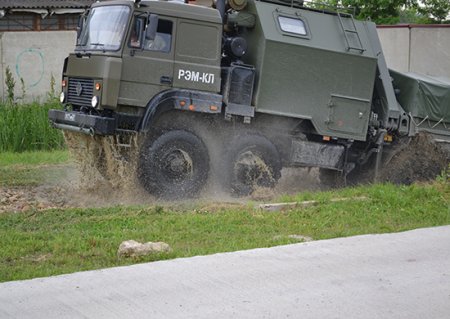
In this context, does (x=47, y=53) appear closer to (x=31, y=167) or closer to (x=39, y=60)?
(x=39, y=60)

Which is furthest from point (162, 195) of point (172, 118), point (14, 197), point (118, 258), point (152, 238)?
point (118, 258)

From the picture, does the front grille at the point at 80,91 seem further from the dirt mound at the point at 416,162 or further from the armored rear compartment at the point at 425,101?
the armored rear compartment at the point at 425,101

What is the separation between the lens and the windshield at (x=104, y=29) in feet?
38.4

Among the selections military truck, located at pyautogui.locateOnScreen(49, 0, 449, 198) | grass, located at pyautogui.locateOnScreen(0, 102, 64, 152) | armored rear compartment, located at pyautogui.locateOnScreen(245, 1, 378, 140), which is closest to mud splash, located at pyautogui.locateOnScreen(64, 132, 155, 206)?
military truck, located at pyautogui.locateOnScreen(49, 0, 449, 198)

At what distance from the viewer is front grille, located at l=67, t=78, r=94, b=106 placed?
11734mm

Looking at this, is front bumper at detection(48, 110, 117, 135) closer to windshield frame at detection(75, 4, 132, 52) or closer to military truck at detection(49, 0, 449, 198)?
military truck at detection(49, 0, 449, 198)

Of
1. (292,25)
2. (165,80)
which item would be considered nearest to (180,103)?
(165,80)

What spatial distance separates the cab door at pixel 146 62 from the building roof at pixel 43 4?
1404 cm

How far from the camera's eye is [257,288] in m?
6.86

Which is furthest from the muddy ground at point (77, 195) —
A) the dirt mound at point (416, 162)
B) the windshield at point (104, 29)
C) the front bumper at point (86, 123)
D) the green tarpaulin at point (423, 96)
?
the green tarpaulin at point (423, 96)

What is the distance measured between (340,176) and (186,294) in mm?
8045

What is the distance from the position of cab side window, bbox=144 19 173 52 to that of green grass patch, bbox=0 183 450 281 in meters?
2.50

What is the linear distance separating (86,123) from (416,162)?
6.32 metres

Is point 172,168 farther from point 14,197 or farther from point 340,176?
point 340,176
